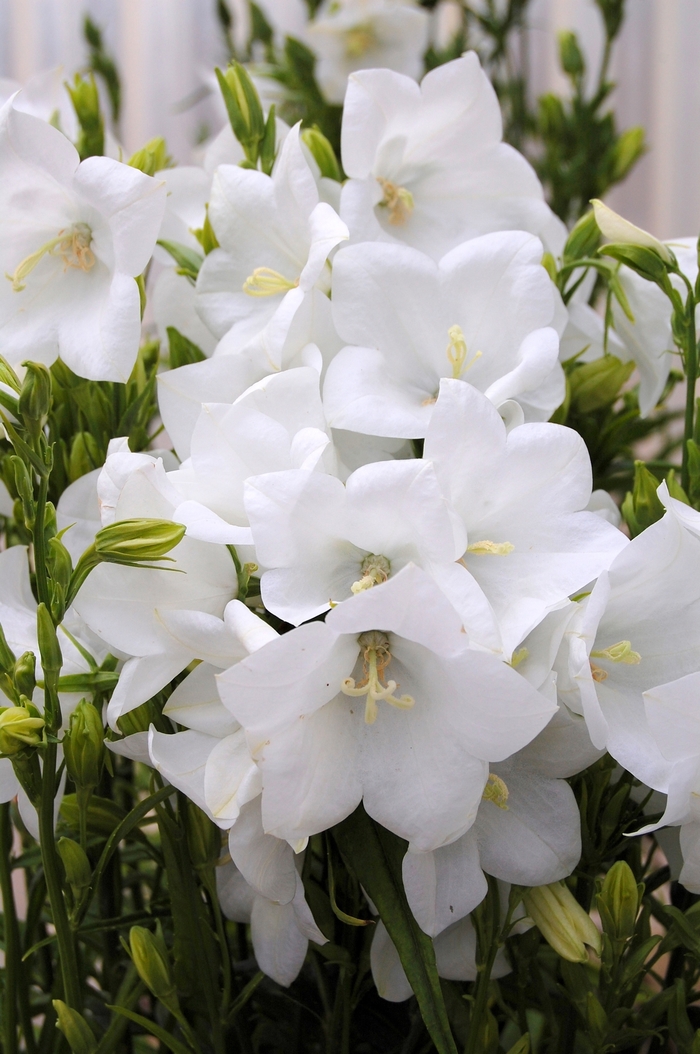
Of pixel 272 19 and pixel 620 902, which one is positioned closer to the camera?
pixel 620 902

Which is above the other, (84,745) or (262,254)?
(262,254)

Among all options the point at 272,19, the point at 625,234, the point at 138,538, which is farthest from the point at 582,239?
the point at 272,19

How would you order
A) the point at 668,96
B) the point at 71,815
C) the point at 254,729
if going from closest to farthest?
the point at 254,729, the point at 71,815, the point at 668,96

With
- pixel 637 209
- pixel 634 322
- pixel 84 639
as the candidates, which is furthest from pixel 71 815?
pixel 637 209

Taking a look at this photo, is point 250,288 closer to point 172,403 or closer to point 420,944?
point 172,403

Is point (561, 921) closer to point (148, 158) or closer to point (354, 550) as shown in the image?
point (354, 550)

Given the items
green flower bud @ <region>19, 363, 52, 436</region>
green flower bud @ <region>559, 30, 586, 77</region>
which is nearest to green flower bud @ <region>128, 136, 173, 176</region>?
green flower bud @ <region>19, 363, 52, 436</region>

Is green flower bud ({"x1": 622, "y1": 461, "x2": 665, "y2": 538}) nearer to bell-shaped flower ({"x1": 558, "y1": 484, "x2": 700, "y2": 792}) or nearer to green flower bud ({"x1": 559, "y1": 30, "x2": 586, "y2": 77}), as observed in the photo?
bell-shaped flower ({"x1": 558, "y1": 484, "x2": 700, "y2": 792})
